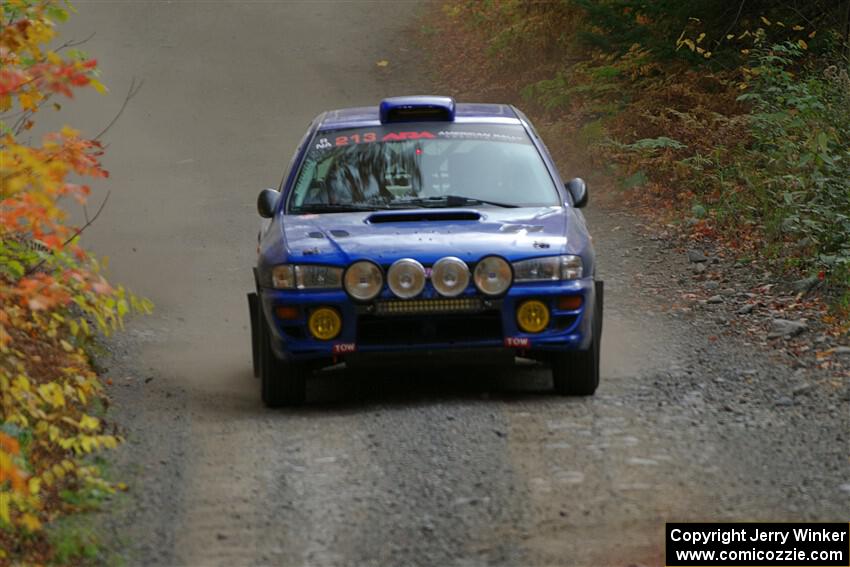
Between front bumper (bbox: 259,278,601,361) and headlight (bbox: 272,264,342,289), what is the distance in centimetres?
4

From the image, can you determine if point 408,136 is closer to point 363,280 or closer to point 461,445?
point 363,280

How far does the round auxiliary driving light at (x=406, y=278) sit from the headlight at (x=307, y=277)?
1.04ft

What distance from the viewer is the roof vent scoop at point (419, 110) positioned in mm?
9883

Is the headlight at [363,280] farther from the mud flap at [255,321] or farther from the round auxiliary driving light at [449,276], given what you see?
the mud flap at [255,321]

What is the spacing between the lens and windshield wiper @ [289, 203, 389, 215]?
9273 millimetres

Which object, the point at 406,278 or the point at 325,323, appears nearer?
the point at 406,278

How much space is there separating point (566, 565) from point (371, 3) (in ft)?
82.2

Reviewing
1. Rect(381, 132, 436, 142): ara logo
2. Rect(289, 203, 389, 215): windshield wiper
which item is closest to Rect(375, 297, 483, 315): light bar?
Rect(289, 203, 389, 215): windshield wiper

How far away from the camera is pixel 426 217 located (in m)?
8.96

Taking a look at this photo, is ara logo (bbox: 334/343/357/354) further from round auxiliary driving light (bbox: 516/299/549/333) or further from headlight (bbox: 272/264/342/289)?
round auxiliary driving light (bbox: 516/299/549/333)

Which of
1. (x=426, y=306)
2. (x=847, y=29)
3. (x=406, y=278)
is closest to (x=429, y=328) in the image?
(x=426, y=306)

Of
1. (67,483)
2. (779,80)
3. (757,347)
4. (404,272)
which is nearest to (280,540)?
(67,483)

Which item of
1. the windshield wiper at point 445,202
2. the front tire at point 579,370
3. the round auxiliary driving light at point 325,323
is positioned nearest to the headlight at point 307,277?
the round auxiliary driving light at point 325,323

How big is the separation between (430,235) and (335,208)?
0.96 m
